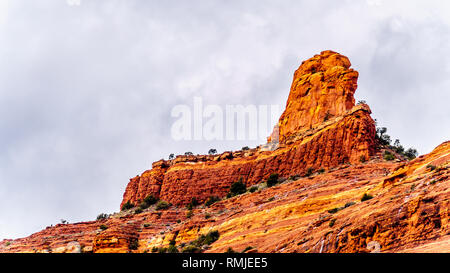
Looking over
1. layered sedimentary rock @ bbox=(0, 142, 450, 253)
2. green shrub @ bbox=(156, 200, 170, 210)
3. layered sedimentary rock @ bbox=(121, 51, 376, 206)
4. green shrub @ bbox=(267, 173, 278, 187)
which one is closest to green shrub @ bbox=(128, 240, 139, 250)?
layered sedimentary rock @ bbox=(0, 142, 450, 253)

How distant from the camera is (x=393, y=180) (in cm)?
3120

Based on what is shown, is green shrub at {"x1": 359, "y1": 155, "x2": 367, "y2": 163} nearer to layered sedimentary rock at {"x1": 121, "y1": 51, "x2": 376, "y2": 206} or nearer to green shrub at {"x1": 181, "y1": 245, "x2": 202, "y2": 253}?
layered sedimentary rock at {"x1": 121, "y1": 51, "x2": 376, "y2": 206}

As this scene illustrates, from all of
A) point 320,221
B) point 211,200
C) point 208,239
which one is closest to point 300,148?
point 211,200

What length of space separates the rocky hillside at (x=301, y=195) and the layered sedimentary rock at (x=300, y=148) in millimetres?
209

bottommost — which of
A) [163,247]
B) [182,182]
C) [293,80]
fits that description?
[163,247]

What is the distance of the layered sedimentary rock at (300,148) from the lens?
62.9 meters

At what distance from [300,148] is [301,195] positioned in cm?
2542

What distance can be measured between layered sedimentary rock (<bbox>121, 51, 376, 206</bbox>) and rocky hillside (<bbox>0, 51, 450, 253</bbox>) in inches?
8.2

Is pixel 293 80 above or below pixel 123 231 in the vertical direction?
above

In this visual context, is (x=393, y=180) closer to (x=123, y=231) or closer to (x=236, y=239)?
(x=236, y=239)

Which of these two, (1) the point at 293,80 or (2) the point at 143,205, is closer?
(2) the point at 143,205
